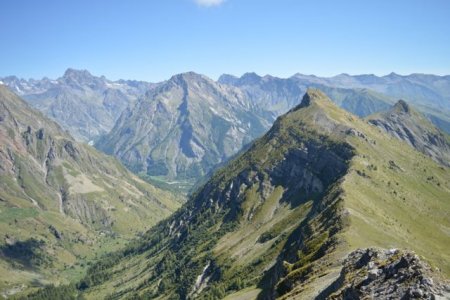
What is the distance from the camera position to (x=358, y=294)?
232 ft

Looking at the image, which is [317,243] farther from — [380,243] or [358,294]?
[358,294]

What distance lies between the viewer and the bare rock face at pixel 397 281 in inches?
2341

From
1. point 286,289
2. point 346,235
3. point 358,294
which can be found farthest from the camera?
point 346,235

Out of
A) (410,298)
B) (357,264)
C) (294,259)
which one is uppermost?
(410,298)

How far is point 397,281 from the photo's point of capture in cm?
6575

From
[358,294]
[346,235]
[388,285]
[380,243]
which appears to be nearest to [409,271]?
[388,285]

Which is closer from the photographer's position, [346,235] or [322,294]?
[322,294]

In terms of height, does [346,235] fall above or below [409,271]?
below

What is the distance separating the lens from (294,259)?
193875 mm

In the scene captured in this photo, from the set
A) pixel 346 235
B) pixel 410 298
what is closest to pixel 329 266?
pixel 346 235

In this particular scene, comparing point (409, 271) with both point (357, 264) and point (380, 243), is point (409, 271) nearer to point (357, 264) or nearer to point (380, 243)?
point (357, 264)

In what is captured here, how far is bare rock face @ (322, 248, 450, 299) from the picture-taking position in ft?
195

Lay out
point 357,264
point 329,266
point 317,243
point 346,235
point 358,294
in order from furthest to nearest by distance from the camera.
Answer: point 317,243 < point 346,235 < point 329,266 < point 357,264 < point 358,294

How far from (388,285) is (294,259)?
426 ft
